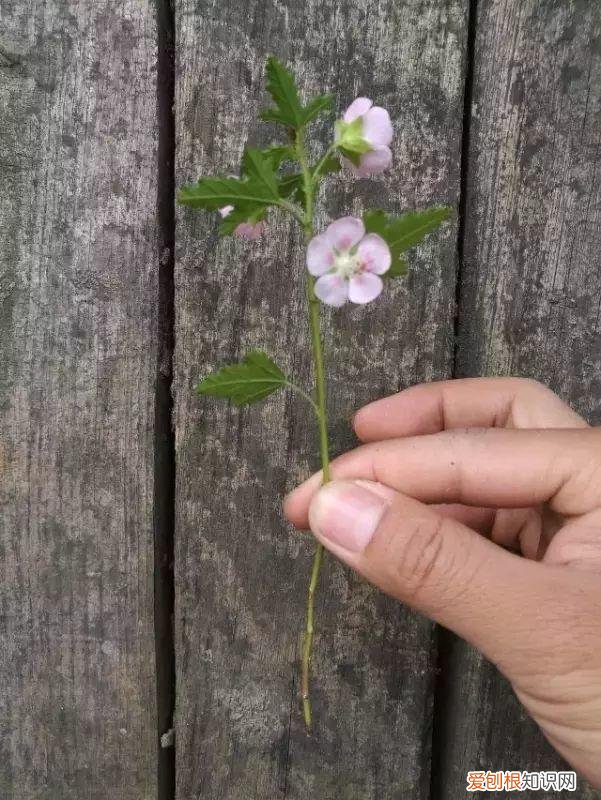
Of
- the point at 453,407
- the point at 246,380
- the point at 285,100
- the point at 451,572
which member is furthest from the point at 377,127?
the point at 451,572

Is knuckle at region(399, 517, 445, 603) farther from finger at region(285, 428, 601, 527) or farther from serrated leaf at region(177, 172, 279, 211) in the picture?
serrated leaf at region(177, 172, 279, 211)

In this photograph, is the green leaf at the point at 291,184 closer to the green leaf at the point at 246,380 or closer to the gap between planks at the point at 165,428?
the green leaf at the point at 246,380

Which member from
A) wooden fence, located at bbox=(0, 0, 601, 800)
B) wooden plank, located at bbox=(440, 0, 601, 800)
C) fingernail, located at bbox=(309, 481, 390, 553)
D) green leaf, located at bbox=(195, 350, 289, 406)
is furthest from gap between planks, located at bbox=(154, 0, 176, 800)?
wooden plank, located at bbox=(440, 0, 601, 800)

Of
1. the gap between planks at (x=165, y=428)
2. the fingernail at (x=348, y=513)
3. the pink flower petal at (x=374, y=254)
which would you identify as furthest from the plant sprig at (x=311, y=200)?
the gap between planks at (x=165, y=428)

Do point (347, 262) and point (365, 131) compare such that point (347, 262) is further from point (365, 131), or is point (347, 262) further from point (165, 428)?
point (165, 428)

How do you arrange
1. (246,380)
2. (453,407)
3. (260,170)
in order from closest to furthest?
1. (260,170)
2. (246,380)
3. (453,407)

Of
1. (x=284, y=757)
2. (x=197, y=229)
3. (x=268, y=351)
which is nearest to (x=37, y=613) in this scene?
(x=284, y=757)
